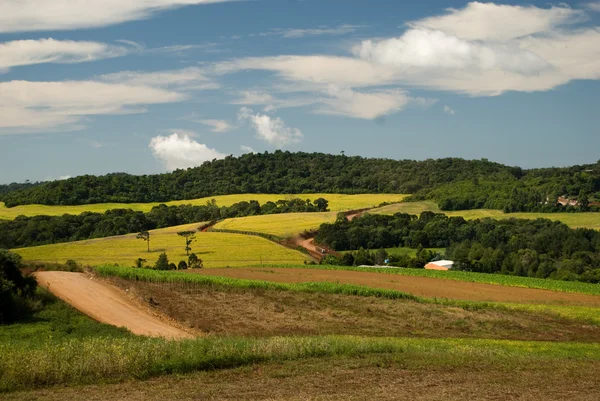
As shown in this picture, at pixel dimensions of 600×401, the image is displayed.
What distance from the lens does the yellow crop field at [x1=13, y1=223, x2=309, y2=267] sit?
223ft

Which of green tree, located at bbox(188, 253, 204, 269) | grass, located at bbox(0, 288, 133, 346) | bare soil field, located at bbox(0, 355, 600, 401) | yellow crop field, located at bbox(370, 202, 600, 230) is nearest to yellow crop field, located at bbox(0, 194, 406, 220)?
yellow crop field, located at bbox(370, 202, 600, 230)

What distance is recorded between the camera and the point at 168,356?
18531 mm

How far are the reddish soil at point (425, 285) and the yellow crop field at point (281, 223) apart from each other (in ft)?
106

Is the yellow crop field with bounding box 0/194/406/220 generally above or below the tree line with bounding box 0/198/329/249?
above

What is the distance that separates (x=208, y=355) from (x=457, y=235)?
72612 mm

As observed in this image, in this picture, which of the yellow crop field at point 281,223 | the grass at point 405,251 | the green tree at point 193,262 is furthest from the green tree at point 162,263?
the grass at point 405,251

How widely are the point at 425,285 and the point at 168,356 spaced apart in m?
32.8

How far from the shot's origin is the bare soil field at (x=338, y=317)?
30906 millimetres

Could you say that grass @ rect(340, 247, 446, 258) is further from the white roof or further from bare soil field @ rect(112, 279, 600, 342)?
bare soil field @ rect(112, 279, 600, 342)

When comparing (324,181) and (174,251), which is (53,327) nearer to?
(174,251)

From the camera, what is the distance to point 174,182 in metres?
159

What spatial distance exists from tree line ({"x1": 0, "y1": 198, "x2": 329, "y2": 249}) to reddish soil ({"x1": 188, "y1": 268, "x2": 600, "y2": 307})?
140 ft

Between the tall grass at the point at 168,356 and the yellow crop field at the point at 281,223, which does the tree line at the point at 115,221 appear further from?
the tall grass at the point at 168,356

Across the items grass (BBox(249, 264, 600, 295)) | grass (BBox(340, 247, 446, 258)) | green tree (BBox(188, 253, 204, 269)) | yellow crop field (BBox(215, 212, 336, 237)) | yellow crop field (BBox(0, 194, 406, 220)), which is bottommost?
grass (BBox(249, 264, 600, 295))
